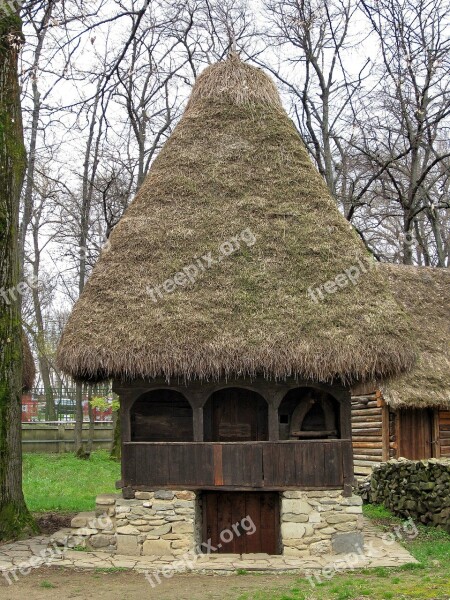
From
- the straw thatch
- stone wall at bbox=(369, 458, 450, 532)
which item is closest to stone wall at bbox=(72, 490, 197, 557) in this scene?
stone wall at bbox=(369, 458, 450, 532)

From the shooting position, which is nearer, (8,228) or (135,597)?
(135,597)

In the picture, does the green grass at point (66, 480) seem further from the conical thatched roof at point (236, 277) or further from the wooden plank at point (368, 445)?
A: the wooden plank at point (368, 445)

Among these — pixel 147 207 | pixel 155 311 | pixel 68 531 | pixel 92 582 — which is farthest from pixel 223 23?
pixel 92 582

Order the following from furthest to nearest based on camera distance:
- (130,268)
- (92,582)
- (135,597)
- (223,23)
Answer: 1. (223,23)
2. (130,268)
3. (92,582)
4. (135,597)

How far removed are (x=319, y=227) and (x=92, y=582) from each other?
6359mm

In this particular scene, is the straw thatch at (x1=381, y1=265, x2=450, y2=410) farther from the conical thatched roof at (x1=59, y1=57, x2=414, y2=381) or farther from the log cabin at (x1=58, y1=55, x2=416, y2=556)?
the conical thatched roof at (x1=59, y1=57, x2=414, y2=381)

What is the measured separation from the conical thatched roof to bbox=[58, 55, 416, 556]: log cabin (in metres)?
0.02

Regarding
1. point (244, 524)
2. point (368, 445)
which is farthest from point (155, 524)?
point (368, 445)

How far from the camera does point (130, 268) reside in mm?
11812

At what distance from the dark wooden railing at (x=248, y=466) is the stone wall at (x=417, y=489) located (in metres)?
2.95

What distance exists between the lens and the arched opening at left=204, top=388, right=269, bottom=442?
12.1 metres

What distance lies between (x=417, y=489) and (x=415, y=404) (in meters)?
2.94

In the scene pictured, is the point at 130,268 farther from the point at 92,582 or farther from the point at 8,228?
the point at 92,582

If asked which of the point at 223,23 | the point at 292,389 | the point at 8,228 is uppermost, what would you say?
the point at 223,23
